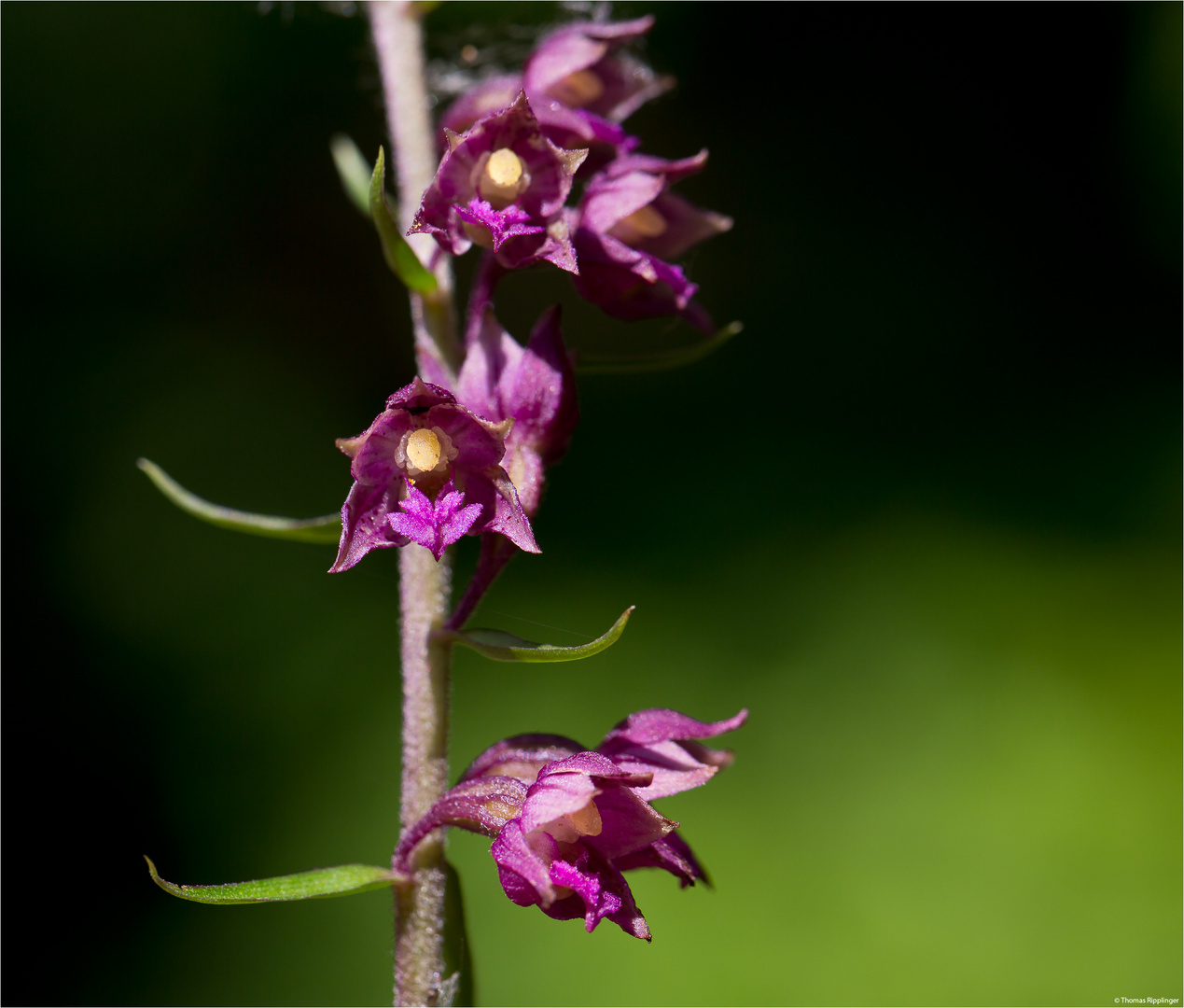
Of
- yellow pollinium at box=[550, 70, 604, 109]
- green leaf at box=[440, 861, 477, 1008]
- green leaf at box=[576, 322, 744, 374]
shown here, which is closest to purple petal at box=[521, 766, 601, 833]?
green leaf at box=[440, 861, 477, 1008]

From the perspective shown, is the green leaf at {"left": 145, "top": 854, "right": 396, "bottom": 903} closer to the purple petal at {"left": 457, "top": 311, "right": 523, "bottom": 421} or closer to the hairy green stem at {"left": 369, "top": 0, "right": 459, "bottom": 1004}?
the hairy green stem at {"left": 369, "top": 0, "right": 459, "bottom": 1004}

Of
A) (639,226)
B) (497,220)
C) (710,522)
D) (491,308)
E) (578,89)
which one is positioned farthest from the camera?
(710,522)

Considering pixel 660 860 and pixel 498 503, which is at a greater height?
pixel 498 503

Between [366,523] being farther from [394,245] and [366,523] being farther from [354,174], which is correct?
[354,174]

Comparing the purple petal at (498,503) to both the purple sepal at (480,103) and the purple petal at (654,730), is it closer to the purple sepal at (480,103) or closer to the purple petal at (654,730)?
the purple petal at (654,730)

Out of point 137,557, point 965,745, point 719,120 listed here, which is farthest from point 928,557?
point 137,557

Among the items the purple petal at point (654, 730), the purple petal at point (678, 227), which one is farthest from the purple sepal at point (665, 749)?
the purple petal at point (678, 227)

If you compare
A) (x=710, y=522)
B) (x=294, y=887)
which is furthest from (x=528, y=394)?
(x=710, y=522)

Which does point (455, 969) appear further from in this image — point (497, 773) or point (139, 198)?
point (139, 198)
